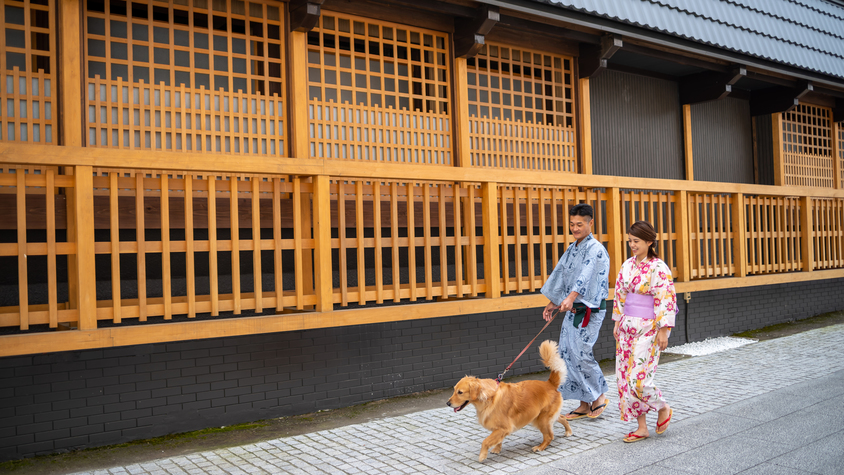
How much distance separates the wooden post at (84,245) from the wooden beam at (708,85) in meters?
8.92

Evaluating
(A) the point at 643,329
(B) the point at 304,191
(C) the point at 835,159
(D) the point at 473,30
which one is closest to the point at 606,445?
(A) the point at 643,329

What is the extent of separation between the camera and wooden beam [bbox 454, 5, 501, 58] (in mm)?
6906

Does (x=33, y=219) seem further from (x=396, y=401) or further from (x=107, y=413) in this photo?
(x=396, y=401)

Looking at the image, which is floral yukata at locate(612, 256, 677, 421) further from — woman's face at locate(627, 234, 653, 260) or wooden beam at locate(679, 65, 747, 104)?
wooden beam at locate(679, 65, 747, 104)

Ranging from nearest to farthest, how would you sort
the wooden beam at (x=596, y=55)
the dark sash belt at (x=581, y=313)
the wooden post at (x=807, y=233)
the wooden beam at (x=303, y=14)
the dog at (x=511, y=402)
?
the dog at (x=511, y=402) → the dark sash belt at (x=581, y=313) → the wooden beam at (x=303, y=14) → the wooden beam at (x=596, y=55) → the wooden post at (x=807, y=233)

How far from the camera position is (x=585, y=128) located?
8.58m

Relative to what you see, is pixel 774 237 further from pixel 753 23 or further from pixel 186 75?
pixel 186 75

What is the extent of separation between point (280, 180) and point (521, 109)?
3678mm

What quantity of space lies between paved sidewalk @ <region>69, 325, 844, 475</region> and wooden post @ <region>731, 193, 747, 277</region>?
2857mm

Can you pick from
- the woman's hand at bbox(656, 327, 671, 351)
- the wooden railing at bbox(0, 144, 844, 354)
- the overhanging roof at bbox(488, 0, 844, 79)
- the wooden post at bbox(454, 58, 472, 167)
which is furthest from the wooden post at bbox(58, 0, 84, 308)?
the woman's hand at bbox(656, 327, 671, 351)

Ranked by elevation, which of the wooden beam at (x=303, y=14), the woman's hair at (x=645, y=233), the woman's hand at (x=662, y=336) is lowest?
the woman's hand at (x=662, y=336)

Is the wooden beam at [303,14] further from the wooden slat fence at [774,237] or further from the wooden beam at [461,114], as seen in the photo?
the wooden slat fence at [774,237]

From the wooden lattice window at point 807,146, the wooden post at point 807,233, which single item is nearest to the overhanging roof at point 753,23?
the wooden lattice window at point 807,146

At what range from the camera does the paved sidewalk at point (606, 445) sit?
4.30 metres
